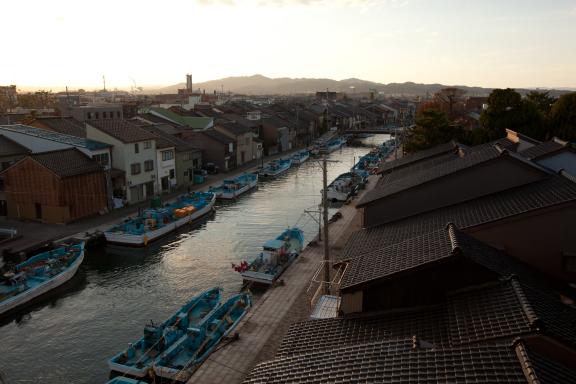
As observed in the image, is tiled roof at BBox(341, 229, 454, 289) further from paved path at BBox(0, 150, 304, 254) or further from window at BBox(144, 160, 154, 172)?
window at BBox(144, 160, 154, 172)

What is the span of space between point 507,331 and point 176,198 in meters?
37.2

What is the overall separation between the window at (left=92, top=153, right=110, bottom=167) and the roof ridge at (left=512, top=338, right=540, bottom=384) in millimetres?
35662

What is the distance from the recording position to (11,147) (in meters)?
36.7

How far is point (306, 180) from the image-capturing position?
55969 millimetres

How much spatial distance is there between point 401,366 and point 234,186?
131ft

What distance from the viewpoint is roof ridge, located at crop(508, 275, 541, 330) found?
28.7 feet

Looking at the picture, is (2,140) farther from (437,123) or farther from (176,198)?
(437,123)

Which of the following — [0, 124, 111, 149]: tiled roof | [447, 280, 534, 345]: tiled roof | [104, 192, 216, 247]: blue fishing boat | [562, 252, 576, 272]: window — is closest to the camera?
[447, 280, 534, 345]: tiled roof

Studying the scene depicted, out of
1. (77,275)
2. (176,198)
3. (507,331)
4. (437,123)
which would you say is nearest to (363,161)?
(437,123)

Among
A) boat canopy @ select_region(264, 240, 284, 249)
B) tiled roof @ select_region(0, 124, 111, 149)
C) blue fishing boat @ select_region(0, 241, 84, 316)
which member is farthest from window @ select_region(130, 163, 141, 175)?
boat canopy @ select_region(264, 240, 284, 249)

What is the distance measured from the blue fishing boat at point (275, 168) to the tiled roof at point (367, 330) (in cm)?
4547

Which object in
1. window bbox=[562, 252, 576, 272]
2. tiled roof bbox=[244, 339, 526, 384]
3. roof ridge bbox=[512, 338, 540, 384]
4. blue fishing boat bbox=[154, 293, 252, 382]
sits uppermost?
roof ridge bbox=[512, 338, 540, 384]

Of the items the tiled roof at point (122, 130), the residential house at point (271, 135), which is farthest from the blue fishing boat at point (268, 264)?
the residential house at point (271, 135)

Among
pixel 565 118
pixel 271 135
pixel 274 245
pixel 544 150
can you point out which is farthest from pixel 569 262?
pixel 271 135
